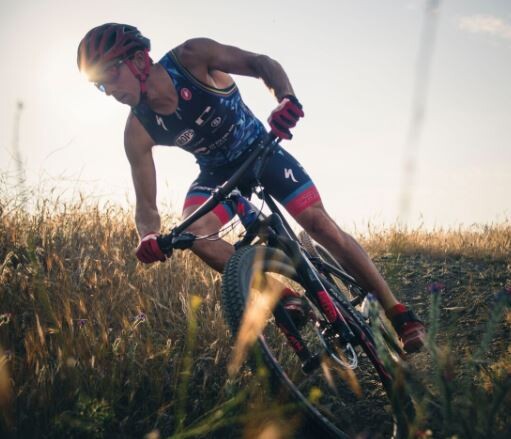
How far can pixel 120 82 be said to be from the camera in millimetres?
3438

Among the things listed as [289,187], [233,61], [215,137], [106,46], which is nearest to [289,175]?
[289,187]

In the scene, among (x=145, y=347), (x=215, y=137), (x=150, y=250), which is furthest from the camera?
(x=215, y=137)

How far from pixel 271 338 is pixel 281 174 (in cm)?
120

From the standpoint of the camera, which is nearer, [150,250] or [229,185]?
[229,185]

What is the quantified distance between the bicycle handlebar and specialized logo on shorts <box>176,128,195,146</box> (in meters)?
1.09

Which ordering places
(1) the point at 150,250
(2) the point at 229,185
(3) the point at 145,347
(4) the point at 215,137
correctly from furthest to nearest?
1. (4) the point at 215,137
2. (3) the point at 145,347
3. (1) the point at 150,250
4. (2) the point at 229,185

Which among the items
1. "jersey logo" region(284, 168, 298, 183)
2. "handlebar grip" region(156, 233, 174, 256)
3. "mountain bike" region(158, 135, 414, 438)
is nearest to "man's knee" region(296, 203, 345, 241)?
"jersey logo" region(284, 168, 298, 183)

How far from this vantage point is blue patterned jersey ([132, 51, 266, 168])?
343 cm

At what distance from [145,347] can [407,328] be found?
1.76 m

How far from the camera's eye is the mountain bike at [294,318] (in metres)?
2.08

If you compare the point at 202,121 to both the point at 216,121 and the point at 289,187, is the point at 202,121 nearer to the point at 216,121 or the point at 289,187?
the point at 216,121

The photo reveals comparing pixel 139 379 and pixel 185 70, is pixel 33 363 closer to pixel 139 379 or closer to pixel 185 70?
pixel 139 379

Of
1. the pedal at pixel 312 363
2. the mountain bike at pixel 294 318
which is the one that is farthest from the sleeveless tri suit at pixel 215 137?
the pedal at pixel 312 363

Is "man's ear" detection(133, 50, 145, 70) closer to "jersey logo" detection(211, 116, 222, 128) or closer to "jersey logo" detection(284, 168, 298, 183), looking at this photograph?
"jersey logo" detection(211, 116, 222, 128)
